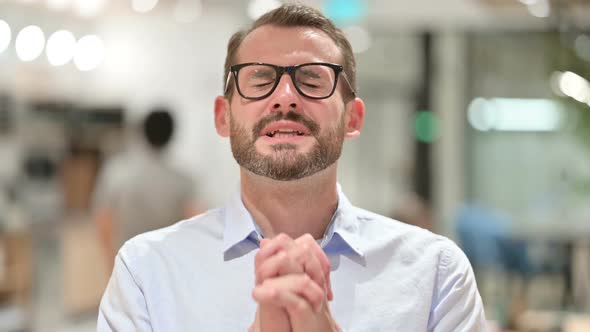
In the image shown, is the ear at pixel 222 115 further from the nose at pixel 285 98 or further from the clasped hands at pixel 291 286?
the clasped hands at pixel 291 286

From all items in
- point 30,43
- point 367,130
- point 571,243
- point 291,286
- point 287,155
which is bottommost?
point 571,243

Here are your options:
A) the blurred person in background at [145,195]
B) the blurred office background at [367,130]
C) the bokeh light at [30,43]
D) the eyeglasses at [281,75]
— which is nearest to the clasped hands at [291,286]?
the eyeglasses at [281,75]

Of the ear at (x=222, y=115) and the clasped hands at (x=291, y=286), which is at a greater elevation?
the ear at (x=222, y=115)

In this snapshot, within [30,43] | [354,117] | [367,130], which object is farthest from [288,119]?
[367,130]

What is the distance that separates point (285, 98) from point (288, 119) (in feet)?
0.13

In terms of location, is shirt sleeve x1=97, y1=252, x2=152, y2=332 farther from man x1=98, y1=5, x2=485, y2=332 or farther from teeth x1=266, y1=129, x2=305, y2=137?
teeth x1=266, y1=129, x2=305, y2=137

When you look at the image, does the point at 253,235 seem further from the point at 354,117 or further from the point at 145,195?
the point at 145,195

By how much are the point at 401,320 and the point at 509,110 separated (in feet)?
23.7

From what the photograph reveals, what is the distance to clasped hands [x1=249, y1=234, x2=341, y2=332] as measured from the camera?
1433 mm

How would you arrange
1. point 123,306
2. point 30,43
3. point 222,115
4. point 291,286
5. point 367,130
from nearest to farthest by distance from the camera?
point 291,286, point 123,306, point 222,115, point 30,43, point 367,130

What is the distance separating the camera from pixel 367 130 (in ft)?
29.1

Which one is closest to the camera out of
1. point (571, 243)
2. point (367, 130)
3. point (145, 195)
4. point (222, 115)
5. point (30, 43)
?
point (222, 115)

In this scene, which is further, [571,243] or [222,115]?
[571,243]

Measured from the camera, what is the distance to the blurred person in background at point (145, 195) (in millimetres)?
4488
